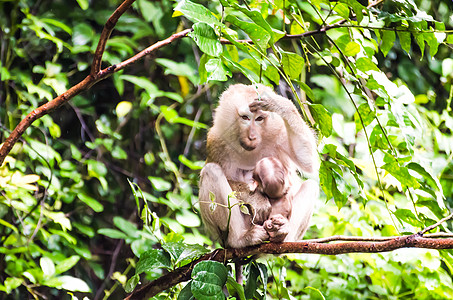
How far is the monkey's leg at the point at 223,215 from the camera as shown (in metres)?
2.36

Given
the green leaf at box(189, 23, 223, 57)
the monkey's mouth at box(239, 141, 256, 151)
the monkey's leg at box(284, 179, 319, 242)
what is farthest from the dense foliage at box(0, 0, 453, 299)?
the monkey's mouth at box(239, 141, 256, 151)

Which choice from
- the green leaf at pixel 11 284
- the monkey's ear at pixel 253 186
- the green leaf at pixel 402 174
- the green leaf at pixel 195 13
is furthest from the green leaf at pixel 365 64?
the green leaf at pixel 11 284

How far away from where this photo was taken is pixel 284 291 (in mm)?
2369

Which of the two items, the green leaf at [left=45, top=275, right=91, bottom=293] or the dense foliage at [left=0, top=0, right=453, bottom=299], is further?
the green leaf at [left=45, top=275, right=91, bottom=293]

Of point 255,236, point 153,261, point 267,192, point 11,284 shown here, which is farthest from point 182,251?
point 11,284

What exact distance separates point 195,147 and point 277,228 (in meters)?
2.31

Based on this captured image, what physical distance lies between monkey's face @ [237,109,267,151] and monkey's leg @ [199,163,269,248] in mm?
193

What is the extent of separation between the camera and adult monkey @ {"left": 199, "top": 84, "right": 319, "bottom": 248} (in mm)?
2355

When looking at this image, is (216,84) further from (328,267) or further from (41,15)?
(328,267)

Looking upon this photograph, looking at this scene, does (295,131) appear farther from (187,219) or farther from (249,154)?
(187,219)

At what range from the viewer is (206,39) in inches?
52.2

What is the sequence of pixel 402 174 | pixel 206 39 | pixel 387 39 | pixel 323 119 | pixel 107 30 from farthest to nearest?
pixel 387 39 → pixel 402 174 → pixel 323 119 → pixel 107 30 → pixel 206 39

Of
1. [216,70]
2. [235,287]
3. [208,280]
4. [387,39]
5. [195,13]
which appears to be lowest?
[235,287]

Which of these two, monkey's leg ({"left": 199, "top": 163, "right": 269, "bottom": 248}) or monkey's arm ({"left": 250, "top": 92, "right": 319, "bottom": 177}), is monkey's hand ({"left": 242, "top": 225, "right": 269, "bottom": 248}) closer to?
monkey's leg ({"left": 199, "top": 163, "right": 269, "bottom": 248})
